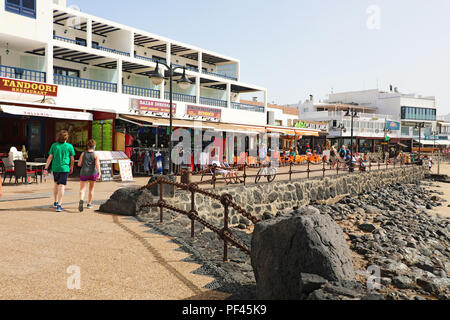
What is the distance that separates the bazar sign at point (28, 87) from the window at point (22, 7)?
3.56m

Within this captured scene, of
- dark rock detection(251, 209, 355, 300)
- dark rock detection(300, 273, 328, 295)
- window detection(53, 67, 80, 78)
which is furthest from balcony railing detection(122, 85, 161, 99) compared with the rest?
dark rock detection(300, 273, 328, 295)

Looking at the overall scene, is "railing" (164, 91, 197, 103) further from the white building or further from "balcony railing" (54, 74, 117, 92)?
"balcony railing" (54, 74, 117, 92)

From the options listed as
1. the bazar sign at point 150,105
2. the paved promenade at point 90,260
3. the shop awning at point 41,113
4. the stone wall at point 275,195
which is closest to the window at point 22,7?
the shop awning at point 41,113

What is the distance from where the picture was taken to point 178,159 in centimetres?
1570

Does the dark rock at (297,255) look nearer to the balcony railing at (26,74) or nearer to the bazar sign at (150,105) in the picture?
the balcony railing at (26,74)

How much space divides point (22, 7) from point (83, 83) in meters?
4.30

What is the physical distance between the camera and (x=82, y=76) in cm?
2220

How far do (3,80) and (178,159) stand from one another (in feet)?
26.2

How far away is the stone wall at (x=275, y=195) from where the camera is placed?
1074 centimetres

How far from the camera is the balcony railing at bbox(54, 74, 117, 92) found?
→ 18.3 m

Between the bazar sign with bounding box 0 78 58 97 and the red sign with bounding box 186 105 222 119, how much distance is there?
9262mm

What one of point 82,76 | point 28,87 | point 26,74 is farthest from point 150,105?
point 28,87

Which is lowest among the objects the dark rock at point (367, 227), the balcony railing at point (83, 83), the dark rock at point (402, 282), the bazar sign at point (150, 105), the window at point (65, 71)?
the dark rock at point (367, 227)

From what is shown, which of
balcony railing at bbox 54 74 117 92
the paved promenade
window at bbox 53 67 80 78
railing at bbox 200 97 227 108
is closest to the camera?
the paved promenade
